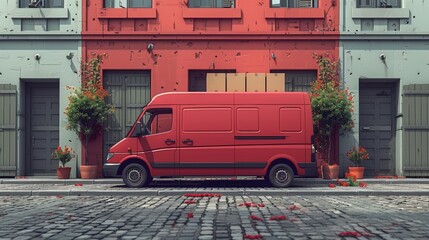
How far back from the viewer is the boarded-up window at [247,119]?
16.0 m

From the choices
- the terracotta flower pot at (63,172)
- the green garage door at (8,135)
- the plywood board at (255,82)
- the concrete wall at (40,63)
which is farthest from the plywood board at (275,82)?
the green garage door at (8,135)

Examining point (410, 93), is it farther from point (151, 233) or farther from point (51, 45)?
point (151, 233)

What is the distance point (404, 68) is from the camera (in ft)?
64.0

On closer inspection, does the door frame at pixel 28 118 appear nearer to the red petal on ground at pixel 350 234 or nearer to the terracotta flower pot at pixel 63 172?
the terracotta flower pot at pixel 63 172

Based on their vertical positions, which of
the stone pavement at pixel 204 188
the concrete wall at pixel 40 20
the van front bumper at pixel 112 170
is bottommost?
the stone pavement at pixel 204 188

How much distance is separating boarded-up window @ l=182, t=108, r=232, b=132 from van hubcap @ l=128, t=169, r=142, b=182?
→ 156 centimetres

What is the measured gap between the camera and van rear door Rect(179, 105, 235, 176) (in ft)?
52.5

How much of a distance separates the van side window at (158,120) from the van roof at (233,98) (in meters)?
0.22

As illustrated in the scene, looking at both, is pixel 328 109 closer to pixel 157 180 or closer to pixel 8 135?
pixel 157 180

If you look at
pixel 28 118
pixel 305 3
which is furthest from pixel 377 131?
pixel 28 118

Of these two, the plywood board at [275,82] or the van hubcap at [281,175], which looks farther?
the plywood board at [275,82]

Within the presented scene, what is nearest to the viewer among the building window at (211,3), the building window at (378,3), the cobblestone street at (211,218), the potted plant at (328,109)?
the cobblestone street at (211,218)

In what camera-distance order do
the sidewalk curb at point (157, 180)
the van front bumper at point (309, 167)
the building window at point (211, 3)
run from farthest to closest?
the building window at point (211, 3)
the sidewalk curb at point (157, 180)
the van front bumper at point (309, 167)

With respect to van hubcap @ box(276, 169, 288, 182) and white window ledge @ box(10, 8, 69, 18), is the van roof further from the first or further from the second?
white window ledge @ box(10, 8, 69, 18)
